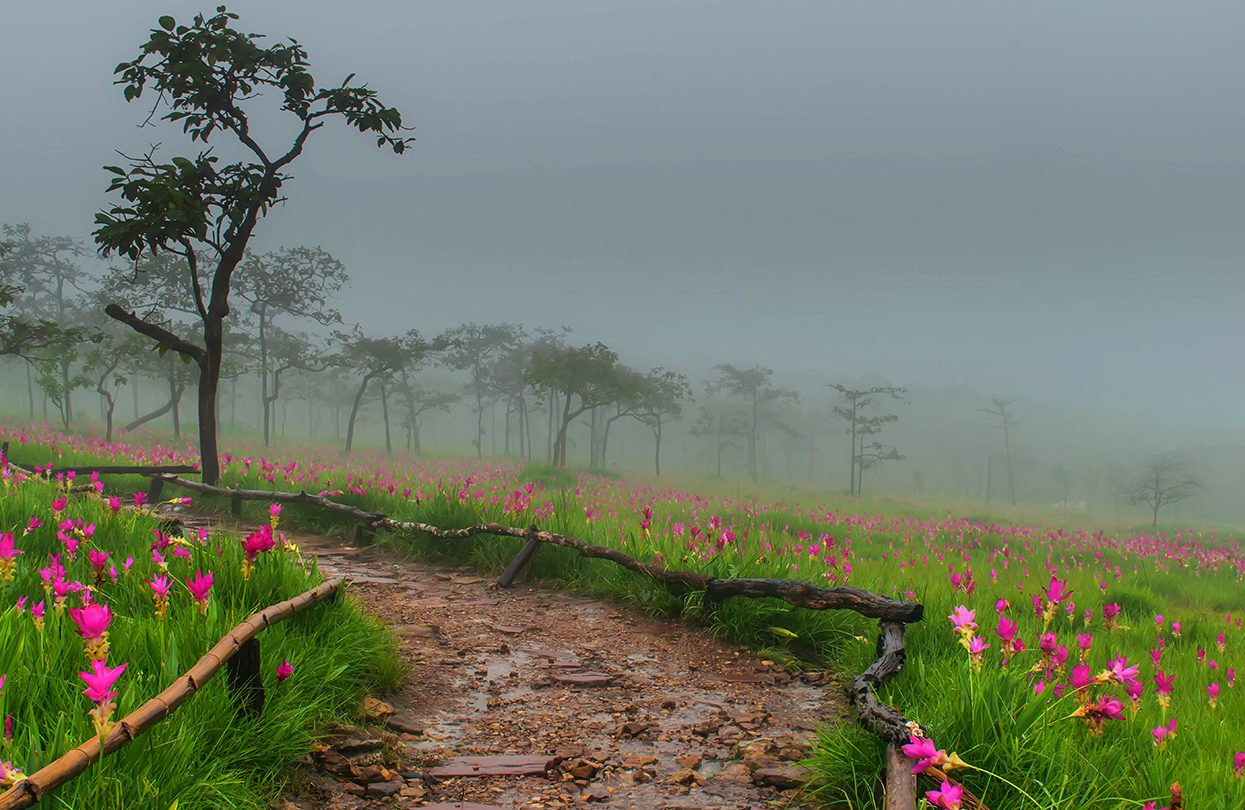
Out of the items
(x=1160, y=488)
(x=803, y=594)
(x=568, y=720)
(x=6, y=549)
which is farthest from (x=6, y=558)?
(x=1160, y=488)

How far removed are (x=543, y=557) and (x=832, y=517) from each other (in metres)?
12.4

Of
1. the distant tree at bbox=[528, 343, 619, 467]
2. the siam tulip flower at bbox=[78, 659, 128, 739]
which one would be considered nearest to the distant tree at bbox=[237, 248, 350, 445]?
the distant tree at bbox=[528, 343, 619, 467]

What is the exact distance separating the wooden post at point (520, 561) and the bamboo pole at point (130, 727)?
4.74 m

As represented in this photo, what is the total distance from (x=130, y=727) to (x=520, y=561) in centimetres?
616

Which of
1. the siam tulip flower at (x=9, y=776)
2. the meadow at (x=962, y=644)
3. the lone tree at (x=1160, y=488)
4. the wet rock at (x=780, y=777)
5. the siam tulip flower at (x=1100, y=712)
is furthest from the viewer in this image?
the lone tree at (x=1160, y=488)

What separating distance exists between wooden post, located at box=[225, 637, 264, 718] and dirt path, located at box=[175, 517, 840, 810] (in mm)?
423

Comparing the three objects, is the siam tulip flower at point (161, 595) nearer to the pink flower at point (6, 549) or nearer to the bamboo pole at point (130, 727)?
the bamboo pole at point (130, 727)

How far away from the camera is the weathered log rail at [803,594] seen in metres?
2.95

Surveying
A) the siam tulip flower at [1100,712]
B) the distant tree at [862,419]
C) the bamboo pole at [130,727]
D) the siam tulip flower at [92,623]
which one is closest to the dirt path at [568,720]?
the bamboo pole at [130,727]

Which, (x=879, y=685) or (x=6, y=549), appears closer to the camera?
(x=6, y=549)

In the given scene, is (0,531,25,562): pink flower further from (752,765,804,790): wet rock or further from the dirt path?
(752,765,804,790): wet rock

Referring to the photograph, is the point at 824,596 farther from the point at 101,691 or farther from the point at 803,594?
the point at 101,691

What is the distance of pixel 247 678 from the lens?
3441 mm

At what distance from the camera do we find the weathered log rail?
9.68 feet
